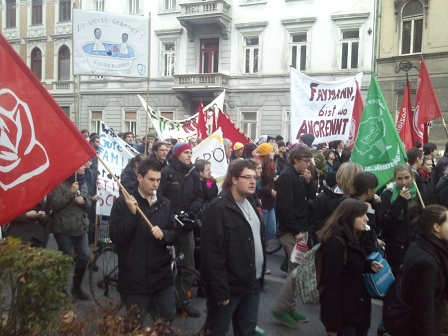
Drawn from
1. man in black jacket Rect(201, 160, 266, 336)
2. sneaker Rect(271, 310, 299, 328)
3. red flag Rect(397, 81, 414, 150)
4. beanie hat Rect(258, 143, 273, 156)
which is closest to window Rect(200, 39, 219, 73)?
red flag Rect(397, 81, 414, 150)

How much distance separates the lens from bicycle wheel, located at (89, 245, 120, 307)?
4.95 m

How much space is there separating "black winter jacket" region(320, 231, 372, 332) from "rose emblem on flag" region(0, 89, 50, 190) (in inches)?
80.0

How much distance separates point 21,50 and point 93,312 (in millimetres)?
31463

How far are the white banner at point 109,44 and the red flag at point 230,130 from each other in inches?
146

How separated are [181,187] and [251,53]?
63.5 feet

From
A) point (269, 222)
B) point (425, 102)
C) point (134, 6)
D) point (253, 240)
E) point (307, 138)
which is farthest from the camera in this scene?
point (134, 6)

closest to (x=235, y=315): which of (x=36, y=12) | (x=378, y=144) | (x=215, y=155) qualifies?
(x=378, y=144)

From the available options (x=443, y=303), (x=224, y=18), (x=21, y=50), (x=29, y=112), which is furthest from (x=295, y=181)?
(x=21, y=50)

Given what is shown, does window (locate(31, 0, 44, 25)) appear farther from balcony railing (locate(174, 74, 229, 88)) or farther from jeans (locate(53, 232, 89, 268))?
jeans (locate(53, 232, 89, 268))

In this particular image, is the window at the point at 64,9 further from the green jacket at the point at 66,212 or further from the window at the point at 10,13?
the green jacket at the point at 66,212

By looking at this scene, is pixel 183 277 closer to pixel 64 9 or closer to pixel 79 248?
pixel 79 248

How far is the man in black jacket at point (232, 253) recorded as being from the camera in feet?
10.9

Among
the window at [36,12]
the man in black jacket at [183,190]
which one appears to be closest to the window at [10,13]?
the window at [36,12]

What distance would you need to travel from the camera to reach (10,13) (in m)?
31.1
